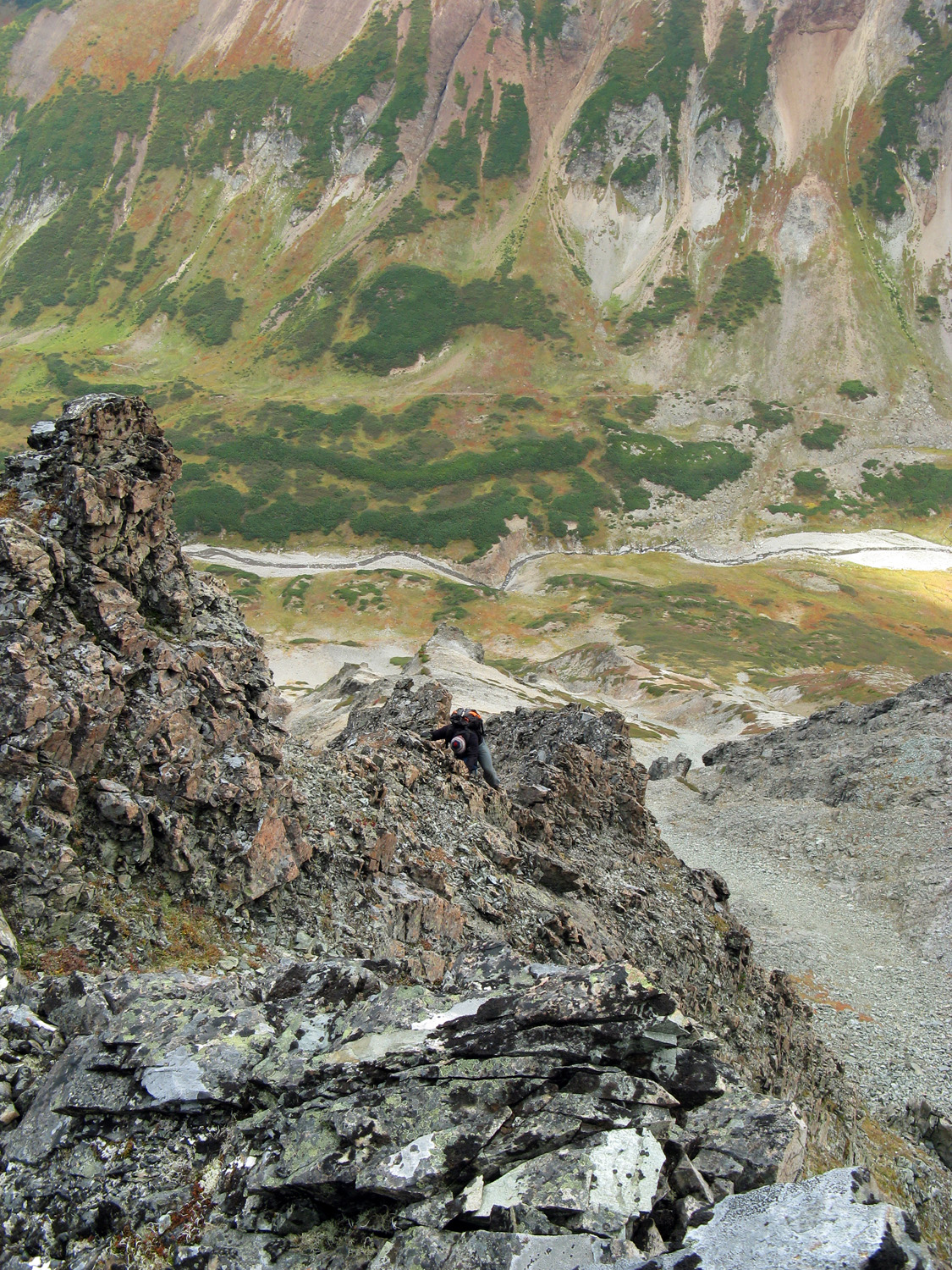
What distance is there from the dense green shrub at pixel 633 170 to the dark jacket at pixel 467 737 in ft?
668

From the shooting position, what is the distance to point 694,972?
22.3m

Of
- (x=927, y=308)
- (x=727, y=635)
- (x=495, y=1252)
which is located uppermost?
(x=927, y=308)

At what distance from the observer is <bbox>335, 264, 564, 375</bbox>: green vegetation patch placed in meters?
176

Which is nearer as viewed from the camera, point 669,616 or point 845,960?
point 845,960

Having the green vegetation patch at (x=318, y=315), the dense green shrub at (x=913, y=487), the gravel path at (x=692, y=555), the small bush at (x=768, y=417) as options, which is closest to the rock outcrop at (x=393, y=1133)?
the gravel path at (x=692, y=555)

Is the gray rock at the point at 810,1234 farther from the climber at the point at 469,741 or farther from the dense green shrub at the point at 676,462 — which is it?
the dense green shrub at the point at 676,462

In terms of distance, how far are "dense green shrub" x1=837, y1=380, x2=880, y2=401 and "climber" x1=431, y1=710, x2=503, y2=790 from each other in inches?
6540

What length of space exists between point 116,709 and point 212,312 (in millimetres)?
199317

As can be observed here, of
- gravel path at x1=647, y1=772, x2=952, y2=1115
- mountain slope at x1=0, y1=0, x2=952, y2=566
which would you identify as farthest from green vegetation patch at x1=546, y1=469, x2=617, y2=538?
gravel path at x1=647, y1=772, x2=952, y2=1115

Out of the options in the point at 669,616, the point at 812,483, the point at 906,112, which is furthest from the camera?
the point at 906,112

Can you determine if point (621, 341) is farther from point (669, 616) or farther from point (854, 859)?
point (854, 859)

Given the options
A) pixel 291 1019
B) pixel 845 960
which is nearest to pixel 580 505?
pixel 845 960

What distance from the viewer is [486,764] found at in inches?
929

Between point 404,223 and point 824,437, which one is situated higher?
point 404,223
